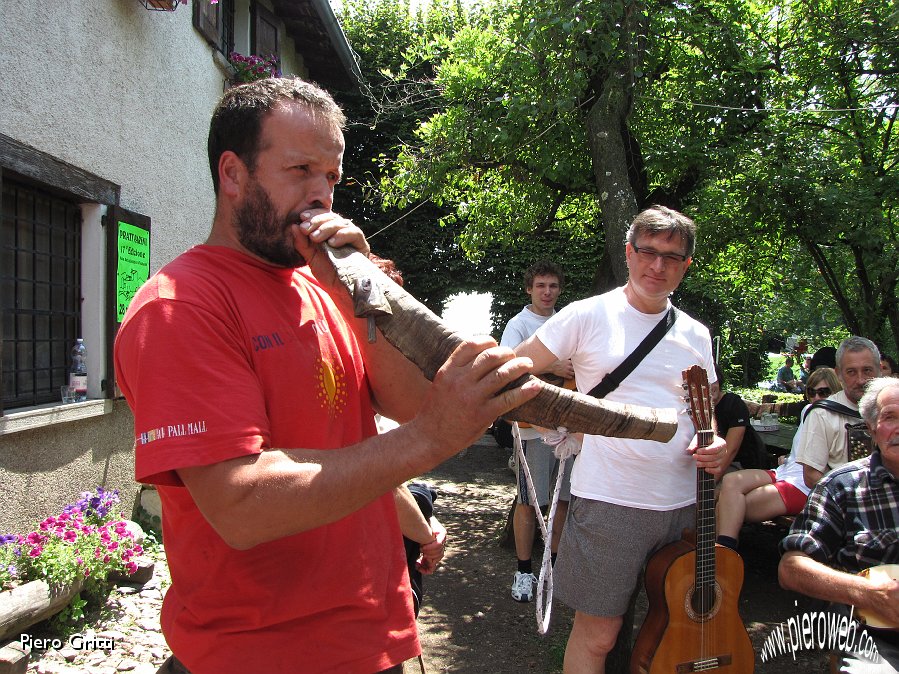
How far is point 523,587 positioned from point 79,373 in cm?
386

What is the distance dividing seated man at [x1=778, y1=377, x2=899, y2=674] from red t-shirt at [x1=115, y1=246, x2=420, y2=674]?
6.65 ft

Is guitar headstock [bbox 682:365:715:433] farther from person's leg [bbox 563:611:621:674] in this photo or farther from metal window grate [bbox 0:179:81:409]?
metal window grate [bbox 0:179:81:409]

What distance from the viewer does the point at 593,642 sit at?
3.12 m

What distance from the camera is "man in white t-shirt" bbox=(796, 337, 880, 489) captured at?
4.45 meters

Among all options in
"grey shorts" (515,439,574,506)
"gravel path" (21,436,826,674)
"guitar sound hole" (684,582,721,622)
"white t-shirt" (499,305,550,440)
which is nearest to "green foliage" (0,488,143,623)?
"gravel path" (21,436,826,674)

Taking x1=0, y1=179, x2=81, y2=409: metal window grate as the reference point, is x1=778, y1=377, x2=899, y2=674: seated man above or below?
below

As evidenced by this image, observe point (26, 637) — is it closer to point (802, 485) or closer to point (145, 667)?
point (145, 667)

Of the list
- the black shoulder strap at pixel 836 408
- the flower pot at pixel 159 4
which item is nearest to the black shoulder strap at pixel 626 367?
the black shoulder strap at pixel 836 408

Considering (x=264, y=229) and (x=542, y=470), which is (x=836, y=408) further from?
(x=264, y=229)

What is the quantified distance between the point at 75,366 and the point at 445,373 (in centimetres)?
524

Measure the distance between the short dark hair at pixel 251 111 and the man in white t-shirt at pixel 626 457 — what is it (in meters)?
1.83

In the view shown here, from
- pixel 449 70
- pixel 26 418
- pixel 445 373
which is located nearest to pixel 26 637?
pixel 26 418

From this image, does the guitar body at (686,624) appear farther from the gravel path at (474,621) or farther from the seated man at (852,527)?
the gravel path at (474,621)

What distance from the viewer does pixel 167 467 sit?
128 cm
